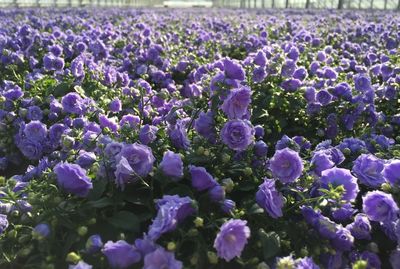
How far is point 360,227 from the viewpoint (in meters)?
1.77

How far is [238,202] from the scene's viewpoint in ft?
6.29

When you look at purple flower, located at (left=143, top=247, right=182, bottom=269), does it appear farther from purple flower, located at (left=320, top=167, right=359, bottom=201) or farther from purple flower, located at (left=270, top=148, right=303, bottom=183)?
purple flower, located at (left=320, top=167, right=359, bottom=201)

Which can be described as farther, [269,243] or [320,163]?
[320,163]

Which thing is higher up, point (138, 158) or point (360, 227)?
point (138, 158)

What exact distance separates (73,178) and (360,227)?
100 centimetres

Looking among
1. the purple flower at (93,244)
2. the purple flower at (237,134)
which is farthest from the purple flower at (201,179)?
the purple flower at (93,244)

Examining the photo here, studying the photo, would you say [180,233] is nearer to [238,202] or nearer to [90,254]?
[90,254]

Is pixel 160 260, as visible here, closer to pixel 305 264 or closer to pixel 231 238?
pixel 231 238

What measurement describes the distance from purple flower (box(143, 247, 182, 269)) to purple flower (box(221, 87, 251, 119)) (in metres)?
0.61

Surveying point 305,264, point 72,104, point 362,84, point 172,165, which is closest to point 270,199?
point 305,264

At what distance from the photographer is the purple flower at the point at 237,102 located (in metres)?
1.83

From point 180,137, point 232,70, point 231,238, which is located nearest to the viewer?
point 231,238

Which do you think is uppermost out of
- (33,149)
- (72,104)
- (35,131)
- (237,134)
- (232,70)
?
(232,70)

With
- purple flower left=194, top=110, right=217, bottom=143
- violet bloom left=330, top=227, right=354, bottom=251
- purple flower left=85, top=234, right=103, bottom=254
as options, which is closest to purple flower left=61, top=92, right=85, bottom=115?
purple flower left=194, top=110, right=217, bottom=143
